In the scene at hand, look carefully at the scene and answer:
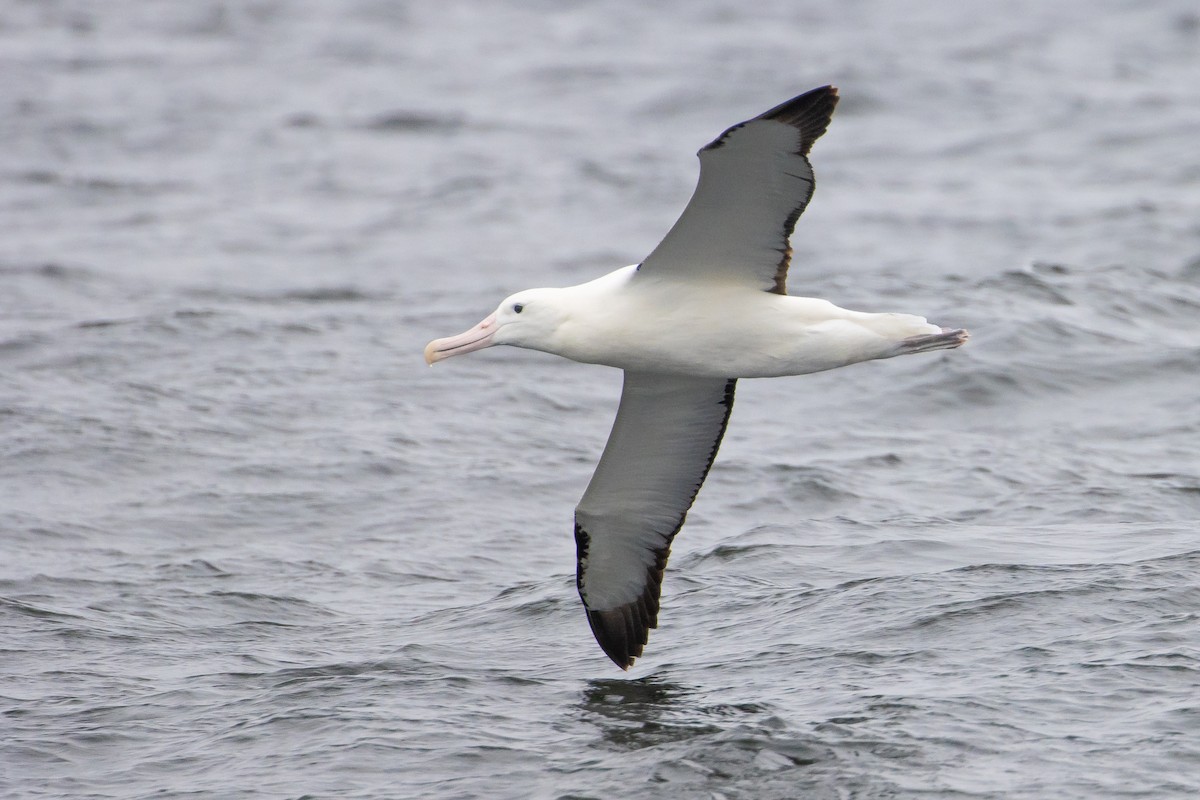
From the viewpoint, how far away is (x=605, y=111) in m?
26.2

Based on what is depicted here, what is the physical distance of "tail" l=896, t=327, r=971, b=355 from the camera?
8281 mm

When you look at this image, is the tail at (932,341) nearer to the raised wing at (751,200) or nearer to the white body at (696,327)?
the white body at (696,327)

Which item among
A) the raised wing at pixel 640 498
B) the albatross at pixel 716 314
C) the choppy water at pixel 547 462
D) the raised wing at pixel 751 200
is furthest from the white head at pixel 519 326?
the choppy water at pixel 547 462

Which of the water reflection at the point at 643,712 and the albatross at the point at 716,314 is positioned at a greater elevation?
the albatross at the point at 716,314

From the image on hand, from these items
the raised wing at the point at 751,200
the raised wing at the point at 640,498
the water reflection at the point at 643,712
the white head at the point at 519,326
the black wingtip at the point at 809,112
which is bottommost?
the water reflection at the point at 643,712

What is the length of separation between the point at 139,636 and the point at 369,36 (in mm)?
23139

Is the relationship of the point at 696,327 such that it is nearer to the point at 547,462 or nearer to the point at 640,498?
the point at 640,498

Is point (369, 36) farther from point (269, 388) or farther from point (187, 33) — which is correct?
point (269, 388)

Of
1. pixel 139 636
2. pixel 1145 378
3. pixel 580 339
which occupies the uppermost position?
pixel 580 339

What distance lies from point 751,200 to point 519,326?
Answer: 53.7 inches

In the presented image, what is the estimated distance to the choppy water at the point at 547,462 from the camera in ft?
27.2

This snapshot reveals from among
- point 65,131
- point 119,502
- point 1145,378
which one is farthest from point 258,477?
point 65,131

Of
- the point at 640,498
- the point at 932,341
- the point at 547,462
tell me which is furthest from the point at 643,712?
the point at 547,462

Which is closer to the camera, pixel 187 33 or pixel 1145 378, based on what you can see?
pixel 1145 378
